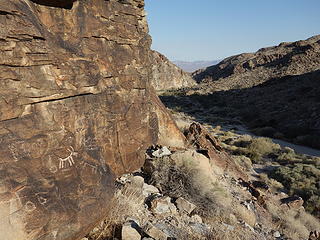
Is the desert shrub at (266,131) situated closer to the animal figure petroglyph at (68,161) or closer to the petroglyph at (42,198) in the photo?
the animal figure petroglyph at (68,161)

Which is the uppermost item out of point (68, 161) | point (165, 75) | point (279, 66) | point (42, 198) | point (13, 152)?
point (165, 75)

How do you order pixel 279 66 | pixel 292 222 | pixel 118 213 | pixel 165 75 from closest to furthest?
pixel 118 213, pixel 292 222, pixel 279 66, pixel 165 75

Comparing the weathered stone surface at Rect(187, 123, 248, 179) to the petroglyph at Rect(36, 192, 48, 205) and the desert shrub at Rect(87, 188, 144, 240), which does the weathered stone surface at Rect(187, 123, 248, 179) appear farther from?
the petroglyph at Rect(36, 192, 48, 205)

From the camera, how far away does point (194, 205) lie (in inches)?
242

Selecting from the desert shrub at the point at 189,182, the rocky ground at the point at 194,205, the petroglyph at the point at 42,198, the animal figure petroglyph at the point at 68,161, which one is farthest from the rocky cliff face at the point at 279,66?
the petroglyph at the point at 42,198

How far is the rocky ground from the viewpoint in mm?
4715

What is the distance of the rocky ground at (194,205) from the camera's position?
186 inches

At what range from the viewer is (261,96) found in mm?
41438

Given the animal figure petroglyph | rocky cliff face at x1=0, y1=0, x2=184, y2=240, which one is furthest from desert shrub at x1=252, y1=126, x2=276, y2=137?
the animal figure petroglyph

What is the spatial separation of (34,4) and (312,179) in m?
13.1

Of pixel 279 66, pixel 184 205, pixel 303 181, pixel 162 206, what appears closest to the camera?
pixel 162 206

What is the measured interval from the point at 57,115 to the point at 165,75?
62633 millimetres

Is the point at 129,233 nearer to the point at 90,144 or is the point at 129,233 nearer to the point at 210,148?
the point at 90,144

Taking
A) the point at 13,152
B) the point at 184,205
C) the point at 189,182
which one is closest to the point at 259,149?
the point at 189,182
